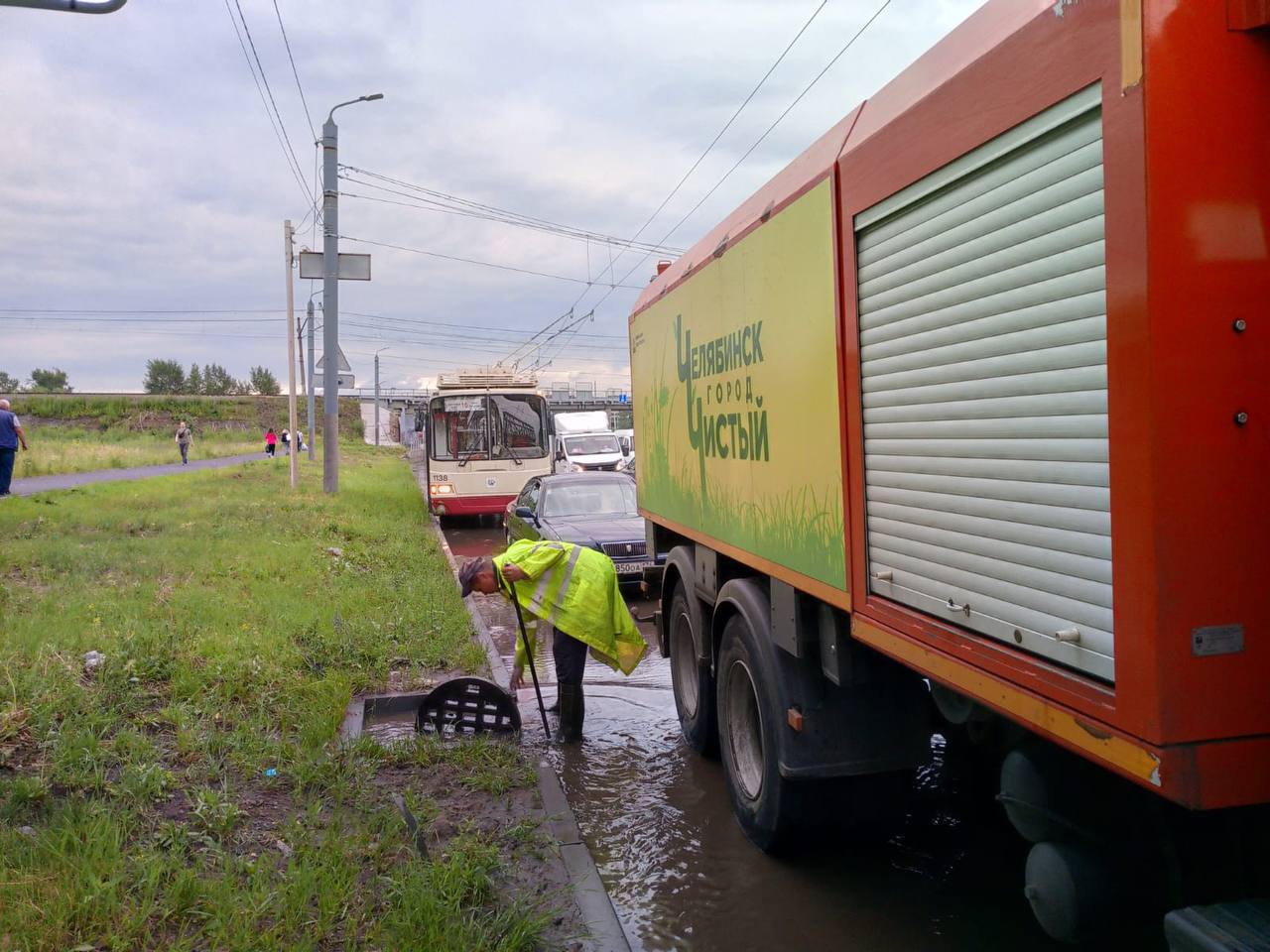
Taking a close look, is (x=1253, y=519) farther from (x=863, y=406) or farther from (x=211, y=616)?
(x=211, y=616)

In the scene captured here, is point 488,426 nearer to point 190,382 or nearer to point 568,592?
point 568,592

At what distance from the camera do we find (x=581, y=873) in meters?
4.17

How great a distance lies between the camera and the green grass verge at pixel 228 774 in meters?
3.36

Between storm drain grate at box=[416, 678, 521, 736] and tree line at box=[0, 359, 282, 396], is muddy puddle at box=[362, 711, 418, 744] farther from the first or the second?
tree line at box=[0, 359, 282, 396]

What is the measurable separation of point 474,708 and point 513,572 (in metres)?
0.92

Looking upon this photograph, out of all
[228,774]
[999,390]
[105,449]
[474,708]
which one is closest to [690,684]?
[474,708]

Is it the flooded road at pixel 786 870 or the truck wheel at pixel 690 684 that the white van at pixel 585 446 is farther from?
the flooded road at pixel 786 870

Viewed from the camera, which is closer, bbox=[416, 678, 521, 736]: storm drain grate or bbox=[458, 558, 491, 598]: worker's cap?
bbox=[458, 558, 491, 598]: worker's cap

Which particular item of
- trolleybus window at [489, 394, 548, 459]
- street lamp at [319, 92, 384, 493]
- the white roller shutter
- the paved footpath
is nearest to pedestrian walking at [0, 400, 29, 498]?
the paved footpath

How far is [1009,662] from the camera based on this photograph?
239 centimetres

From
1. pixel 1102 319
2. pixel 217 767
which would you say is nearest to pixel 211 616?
pixel 217 767

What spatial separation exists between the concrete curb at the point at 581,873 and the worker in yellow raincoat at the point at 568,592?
74cm

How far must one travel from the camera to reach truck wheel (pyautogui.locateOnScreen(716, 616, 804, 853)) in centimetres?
406

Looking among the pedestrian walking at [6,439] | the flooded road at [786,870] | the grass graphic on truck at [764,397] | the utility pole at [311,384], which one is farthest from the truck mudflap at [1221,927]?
the utility pole at [311,384]
